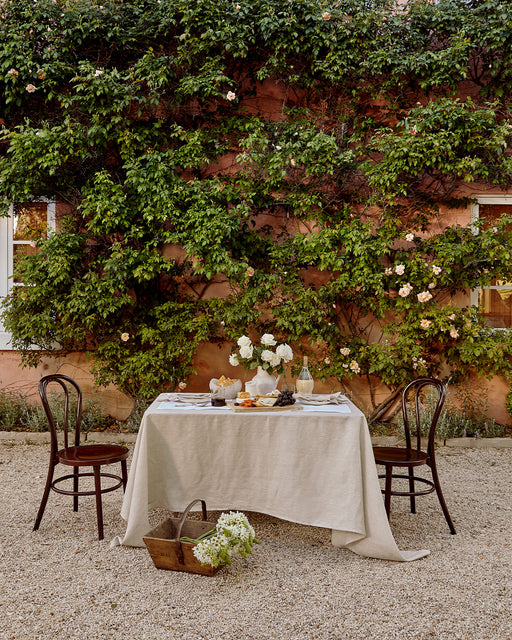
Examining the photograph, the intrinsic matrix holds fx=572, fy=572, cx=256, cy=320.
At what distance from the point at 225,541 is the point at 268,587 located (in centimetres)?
27

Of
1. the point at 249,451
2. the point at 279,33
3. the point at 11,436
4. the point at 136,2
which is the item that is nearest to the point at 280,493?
the point at 249,451

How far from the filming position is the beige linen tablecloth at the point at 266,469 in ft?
9.46

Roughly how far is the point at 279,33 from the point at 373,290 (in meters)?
2.61

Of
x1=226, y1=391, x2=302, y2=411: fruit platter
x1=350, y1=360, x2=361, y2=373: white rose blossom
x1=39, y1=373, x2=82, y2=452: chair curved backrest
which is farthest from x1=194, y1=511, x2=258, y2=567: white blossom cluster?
x1=350, y1=360, x2=361, y2=373: white rose blossom

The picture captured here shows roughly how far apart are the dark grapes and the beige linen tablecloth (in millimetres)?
136

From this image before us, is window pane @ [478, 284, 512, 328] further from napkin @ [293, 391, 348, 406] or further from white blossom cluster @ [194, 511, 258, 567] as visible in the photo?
white blossom cluster @ [194, 511, 258, 567]

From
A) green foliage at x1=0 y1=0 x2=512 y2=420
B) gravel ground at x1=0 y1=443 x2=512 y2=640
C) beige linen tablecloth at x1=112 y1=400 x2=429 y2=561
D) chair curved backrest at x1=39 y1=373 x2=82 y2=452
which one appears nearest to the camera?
gravel ground at x1=0 y1=443 x2=512 y2=640

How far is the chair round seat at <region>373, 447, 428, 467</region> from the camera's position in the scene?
123 inches

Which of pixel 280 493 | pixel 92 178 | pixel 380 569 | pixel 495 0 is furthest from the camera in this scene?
pixel 92 178

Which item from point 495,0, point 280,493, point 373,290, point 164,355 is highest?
point 495,0

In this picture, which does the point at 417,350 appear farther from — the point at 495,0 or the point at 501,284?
the point at 495,0

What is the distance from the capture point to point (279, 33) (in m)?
5.44

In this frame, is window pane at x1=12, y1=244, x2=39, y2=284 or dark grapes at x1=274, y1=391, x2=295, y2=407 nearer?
dark grapes at x1=274, y1=391, x2=295, y2=407

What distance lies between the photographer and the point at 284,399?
318cm
